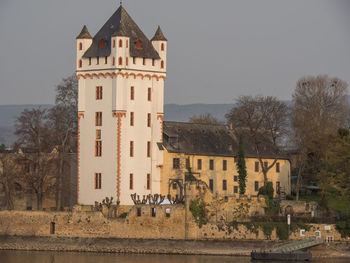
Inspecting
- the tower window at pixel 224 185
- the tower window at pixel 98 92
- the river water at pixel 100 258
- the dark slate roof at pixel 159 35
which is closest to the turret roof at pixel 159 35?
the dark slate roof at pixel 159 35

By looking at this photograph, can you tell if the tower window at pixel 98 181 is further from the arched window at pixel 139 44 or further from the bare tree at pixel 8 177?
the arched window at pixel 139 44

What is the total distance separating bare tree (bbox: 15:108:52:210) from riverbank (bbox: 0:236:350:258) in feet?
32.4

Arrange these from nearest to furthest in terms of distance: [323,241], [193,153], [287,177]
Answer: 1. [323,241]
2. [193,153]
3. [287,177]

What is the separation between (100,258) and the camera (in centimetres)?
7525

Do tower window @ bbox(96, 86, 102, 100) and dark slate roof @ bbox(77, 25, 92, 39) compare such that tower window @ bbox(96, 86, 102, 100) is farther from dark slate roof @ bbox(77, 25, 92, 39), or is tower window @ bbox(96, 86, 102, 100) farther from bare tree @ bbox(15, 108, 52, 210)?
bare tree @ bbox(15, 108, 52, 210)

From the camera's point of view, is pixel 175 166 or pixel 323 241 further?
pixel 175 166

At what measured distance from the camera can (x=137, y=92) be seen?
9038 cm

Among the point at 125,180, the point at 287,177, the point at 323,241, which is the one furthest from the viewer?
the point at 287,177

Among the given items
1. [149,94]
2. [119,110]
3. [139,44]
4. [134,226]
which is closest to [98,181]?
[119,110]

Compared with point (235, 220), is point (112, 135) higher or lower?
higher

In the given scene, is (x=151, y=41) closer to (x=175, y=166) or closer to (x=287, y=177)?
(x=175, y=166)

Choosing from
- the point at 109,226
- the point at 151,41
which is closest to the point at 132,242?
the point at 109,226

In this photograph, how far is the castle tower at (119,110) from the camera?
89.2m

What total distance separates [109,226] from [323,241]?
59.0 feet
